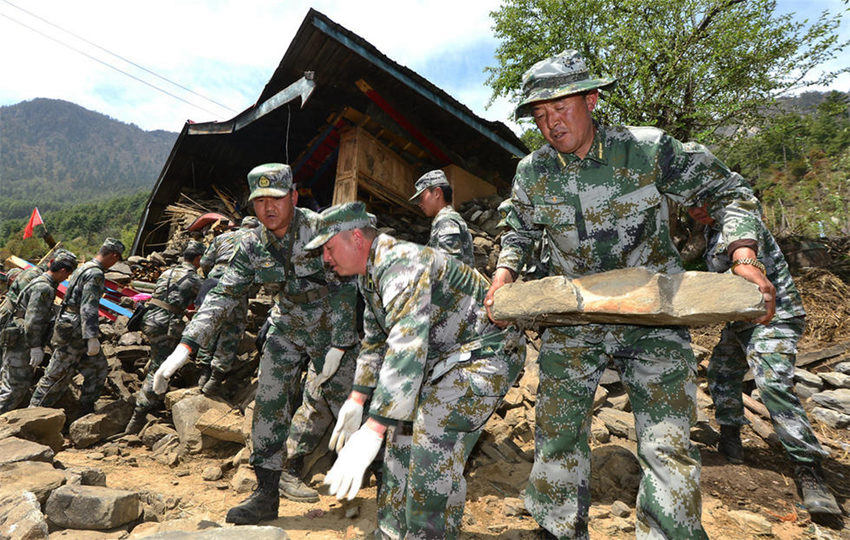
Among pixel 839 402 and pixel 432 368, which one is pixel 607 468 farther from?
pixel 839 402

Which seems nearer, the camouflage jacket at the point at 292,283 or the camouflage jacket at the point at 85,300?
the camouflage jacket at the point at 292,283

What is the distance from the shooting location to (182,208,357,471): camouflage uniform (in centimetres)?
320

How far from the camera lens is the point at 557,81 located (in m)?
2.07

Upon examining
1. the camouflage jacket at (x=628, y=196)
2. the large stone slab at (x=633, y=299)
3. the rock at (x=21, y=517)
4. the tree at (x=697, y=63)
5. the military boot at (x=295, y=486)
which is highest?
the tree at (x=697, y=63)

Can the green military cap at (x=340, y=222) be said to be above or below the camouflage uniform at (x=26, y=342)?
above

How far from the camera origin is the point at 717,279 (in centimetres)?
178

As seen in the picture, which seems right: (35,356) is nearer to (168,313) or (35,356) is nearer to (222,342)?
(168,313)

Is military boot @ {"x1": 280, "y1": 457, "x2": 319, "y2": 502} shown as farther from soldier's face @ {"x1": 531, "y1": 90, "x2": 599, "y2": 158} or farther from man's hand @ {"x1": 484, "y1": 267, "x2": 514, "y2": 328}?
soldier's face @ {"x1": 531, "y1": 90, "x2": 599, "y2": 158}

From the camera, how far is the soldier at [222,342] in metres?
5.66

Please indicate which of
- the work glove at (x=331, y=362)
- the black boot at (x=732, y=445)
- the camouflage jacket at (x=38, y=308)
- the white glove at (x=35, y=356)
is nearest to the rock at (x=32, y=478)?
the work glove at (x=331, y=362)

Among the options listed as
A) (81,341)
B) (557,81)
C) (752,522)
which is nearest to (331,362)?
(557,81)

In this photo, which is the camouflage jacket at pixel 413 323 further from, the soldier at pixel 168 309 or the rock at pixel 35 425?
the soldier at pixel 168 309

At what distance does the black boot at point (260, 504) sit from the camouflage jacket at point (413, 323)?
1.66m

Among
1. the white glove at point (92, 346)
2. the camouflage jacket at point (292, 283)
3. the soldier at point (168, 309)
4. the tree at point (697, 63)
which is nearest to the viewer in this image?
the camouflage jacket at point (292, 283)
